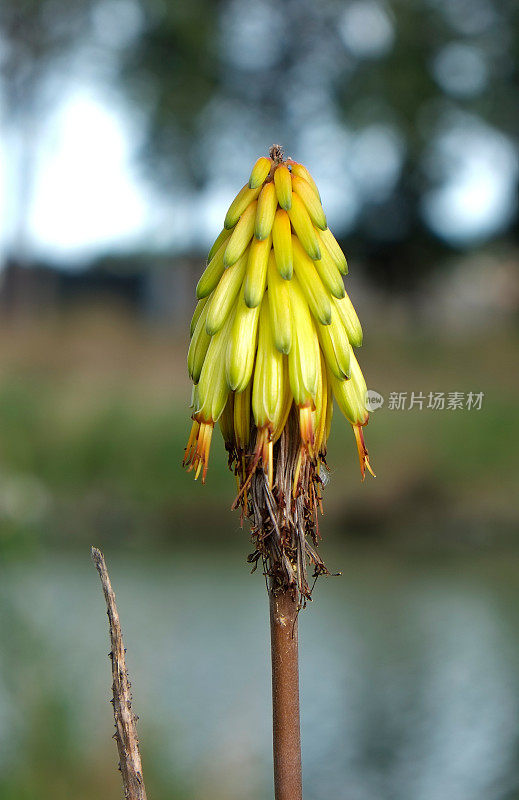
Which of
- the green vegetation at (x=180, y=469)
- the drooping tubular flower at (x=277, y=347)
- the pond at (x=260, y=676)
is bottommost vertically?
the pond at (x=260, y=676)

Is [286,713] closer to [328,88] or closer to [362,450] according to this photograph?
[362,450]

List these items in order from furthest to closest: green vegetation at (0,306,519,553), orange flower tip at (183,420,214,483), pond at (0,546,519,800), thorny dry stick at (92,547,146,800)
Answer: green vegetation at (0,306,519,553)
pond at (0,546,519,800)
orange flower tip at (183,420,214,483)
thorny dry stick at (92,547,146,800)

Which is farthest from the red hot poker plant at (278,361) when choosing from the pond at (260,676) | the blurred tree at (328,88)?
the blurred tree at (328,88)

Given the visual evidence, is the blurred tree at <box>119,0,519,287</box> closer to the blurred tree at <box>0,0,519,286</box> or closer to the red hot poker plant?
the blurred tree at <box>0,0,519,286</box>

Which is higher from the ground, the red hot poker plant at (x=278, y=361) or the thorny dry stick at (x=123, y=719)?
the red hot poker plant at (x=278, y=361)

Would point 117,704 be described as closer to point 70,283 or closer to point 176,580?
point 176,580

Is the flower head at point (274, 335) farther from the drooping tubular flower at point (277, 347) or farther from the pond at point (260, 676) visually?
the pond at point (260, 676)

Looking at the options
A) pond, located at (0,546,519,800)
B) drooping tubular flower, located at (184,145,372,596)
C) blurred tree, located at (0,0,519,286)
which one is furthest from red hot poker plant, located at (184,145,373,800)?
blurred tree, located at (0,0,519,286)
